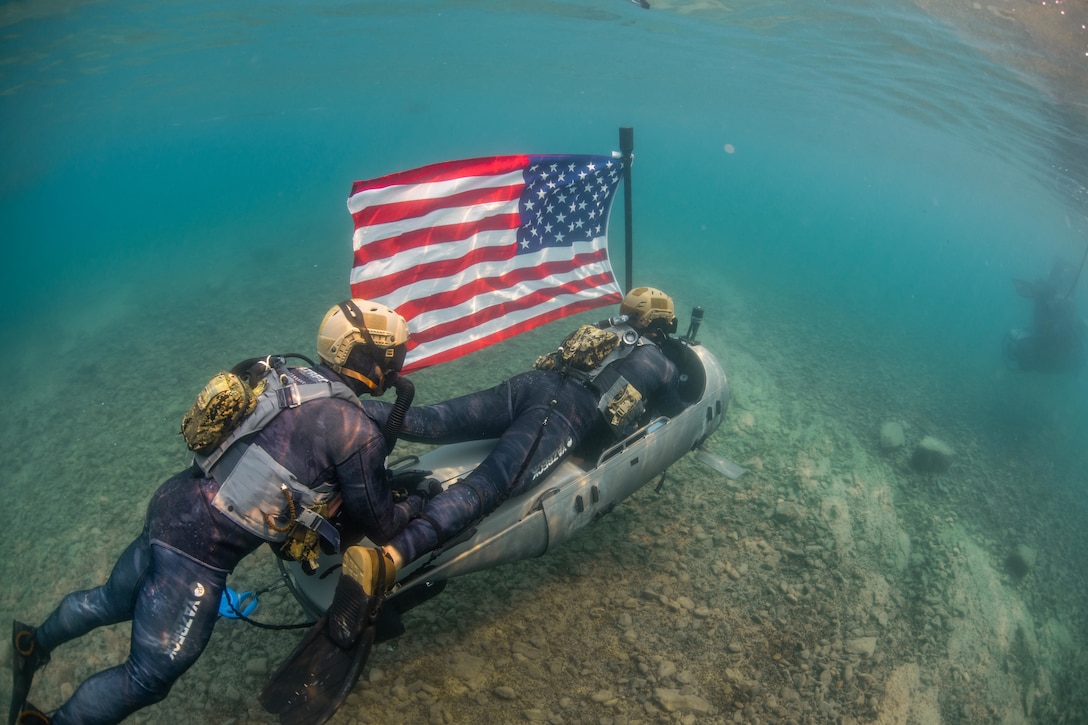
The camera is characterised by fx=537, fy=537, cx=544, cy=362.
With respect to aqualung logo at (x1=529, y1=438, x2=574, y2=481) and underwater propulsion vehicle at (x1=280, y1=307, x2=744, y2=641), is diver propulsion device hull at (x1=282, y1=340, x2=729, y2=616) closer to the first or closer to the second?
underwater propulsion vehicle at (x1=280, y1=307, x2=744, y2=641)

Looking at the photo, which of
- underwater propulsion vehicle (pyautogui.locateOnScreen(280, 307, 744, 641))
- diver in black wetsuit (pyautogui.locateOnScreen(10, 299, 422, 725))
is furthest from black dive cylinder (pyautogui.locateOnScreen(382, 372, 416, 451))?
underwater propulsion vehicle (pyautogui.locateOnScreen(280, 307, 744, 641))

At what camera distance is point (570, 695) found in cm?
418

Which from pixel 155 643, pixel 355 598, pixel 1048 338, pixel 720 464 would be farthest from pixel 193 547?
pixel 1048 338

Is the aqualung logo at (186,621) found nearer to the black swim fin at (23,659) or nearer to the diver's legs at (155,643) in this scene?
the diver's legs at (155,643)

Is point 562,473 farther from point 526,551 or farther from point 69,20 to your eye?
point 69,20

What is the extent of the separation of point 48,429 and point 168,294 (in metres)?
8.74

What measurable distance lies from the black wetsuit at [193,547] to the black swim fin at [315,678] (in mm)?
525

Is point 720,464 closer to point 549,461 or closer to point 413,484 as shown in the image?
point 549,461

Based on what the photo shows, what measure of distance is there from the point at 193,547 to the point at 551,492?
8.44 ft

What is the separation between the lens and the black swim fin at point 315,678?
3.02 metres

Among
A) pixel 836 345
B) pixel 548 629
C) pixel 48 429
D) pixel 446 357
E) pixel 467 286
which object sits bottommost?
pixel 836 345

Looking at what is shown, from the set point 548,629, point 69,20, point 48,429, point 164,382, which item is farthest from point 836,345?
point 69,20

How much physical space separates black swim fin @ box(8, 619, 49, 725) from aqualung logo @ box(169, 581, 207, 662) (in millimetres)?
1639

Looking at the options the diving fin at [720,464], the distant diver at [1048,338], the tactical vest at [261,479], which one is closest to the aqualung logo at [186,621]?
the tactical vest at [261,479]
